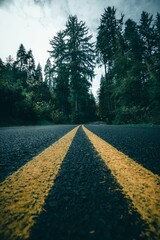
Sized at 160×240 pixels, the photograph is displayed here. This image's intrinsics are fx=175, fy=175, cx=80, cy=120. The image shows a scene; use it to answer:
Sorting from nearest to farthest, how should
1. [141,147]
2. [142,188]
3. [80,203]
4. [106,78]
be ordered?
[80,203], [142,188], [141,147], [106,78]

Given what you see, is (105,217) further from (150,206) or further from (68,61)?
(68,61)

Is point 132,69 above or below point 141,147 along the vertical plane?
above

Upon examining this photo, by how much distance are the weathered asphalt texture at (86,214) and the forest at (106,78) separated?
1111 cm

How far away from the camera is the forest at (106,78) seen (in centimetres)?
1395

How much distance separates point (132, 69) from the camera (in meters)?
16.0

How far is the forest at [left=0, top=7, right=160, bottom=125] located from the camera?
1395 centimetres

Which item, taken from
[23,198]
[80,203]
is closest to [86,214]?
[80,203]

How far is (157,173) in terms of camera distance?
1.21 m

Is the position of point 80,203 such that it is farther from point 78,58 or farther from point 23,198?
point 78,58

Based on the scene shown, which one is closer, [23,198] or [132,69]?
[23,198]

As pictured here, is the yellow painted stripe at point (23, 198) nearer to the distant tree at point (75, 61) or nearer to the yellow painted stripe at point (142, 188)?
the yellow painted stripe at point (142, 188)

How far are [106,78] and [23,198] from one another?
2346 centimetres

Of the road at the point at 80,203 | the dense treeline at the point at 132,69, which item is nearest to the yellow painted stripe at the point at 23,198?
the road at the point at 80,203

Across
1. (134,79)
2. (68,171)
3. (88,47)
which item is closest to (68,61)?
(88,47)
